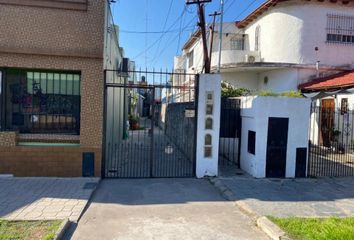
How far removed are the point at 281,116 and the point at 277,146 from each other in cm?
86

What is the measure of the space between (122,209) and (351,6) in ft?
58.9

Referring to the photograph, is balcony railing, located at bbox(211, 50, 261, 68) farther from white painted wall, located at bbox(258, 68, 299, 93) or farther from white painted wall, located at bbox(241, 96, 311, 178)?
white painted wall, located at bbox(241, 96, 311, 178)

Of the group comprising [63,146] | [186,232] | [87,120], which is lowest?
[186,232]

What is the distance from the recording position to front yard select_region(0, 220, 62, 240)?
479 cm

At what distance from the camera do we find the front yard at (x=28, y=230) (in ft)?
15.7

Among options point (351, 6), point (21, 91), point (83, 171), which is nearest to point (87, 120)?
point (83, 171)

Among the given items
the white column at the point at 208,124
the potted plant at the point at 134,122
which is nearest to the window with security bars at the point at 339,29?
the white column at the point at 208,124

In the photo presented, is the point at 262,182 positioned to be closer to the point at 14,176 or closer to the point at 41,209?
the point at 41,209

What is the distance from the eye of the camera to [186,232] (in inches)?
211

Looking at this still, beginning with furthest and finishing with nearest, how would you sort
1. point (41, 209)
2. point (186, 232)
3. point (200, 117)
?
point (200, 117) < point (41, 209) < point (186, 232)

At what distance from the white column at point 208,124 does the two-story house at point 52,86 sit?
8.95 feet

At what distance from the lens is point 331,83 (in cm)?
1505

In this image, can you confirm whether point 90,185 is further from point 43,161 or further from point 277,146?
point 277,146

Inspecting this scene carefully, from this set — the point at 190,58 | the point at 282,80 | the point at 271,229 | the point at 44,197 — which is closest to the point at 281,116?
the point at 271,229
